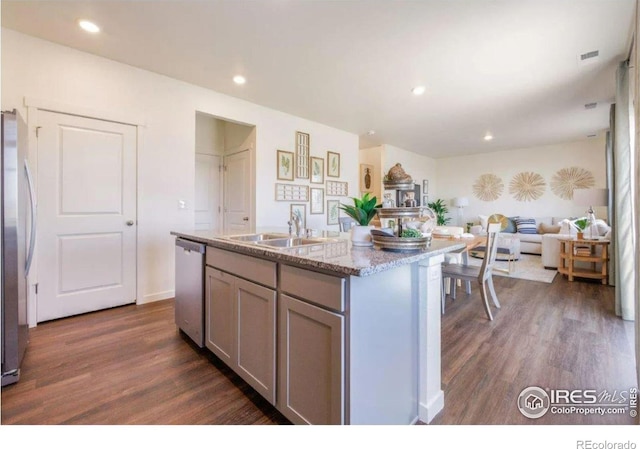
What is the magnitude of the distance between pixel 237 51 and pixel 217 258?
2101 mm

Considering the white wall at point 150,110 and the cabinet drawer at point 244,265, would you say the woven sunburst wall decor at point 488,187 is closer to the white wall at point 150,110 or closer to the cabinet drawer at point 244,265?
the white wall at point 150,110

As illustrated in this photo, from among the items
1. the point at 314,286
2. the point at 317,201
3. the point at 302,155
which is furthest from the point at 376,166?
the point at 314,286

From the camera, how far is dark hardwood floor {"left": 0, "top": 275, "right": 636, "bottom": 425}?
1.49 m

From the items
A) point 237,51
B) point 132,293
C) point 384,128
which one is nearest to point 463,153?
point 384,128

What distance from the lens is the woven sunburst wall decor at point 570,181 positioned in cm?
677

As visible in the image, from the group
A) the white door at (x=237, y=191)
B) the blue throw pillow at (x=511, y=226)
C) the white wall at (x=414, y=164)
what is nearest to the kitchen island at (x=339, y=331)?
the white door at (x=237, y=191)

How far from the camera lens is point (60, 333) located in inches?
96.4

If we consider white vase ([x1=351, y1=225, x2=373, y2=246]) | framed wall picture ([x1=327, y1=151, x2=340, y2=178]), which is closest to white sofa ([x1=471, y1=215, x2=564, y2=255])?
framed wall picture ([x1=327, y1=151, x2=340, y2=178])

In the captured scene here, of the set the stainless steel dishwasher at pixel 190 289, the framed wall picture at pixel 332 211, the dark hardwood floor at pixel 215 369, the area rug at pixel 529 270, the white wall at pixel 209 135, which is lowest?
the dark hardwood floor at pixel 215 369

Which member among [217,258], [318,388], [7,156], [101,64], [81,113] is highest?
[101,64]

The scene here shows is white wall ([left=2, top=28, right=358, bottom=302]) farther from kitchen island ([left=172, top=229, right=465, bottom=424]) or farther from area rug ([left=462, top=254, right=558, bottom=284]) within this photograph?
area rug ([left=462, top=254, right=558, bottom=284])

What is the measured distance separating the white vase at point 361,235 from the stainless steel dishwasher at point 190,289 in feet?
3.63

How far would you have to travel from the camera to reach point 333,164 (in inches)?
212
